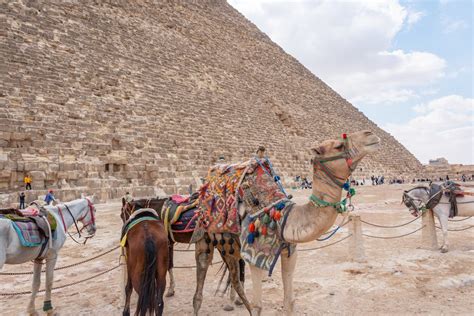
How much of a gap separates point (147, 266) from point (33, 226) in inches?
45.5

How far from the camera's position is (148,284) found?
2.44 metres

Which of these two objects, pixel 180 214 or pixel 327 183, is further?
pixel 180 214

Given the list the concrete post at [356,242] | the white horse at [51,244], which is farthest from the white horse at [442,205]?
the white horse at [51,244]

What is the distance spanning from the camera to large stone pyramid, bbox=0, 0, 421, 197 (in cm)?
1022

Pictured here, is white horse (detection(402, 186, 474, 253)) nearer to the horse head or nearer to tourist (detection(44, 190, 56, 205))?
the horse head

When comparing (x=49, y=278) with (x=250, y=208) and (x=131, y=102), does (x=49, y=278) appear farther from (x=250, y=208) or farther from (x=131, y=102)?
(x=131, y=102)

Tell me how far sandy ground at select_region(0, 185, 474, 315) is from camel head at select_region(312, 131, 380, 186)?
1.57m

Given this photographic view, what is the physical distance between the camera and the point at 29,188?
881 centimetres

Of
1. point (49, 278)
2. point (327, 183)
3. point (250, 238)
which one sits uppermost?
point (327, 183)

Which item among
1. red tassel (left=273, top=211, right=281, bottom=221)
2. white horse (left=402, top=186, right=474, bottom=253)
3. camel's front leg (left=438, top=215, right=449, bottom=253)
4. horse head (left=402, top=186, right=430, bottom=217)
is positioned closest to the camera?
red tassel (left=273, top=211, right=281, bottom=221)

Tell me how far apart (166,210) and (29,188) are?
744 cm

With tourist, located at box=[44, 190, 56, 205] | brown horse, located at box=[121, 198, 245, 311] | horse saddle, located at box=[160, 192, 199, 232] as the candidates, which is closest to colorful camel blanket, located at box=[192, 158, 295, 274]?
horse saddle, located at box=[160, 192, 199, 232]

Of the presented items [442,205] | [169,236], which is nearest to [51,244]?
[169,236]

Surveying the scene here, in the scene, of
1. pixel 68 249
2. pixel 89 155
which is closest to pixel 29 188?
pixel 89 155
